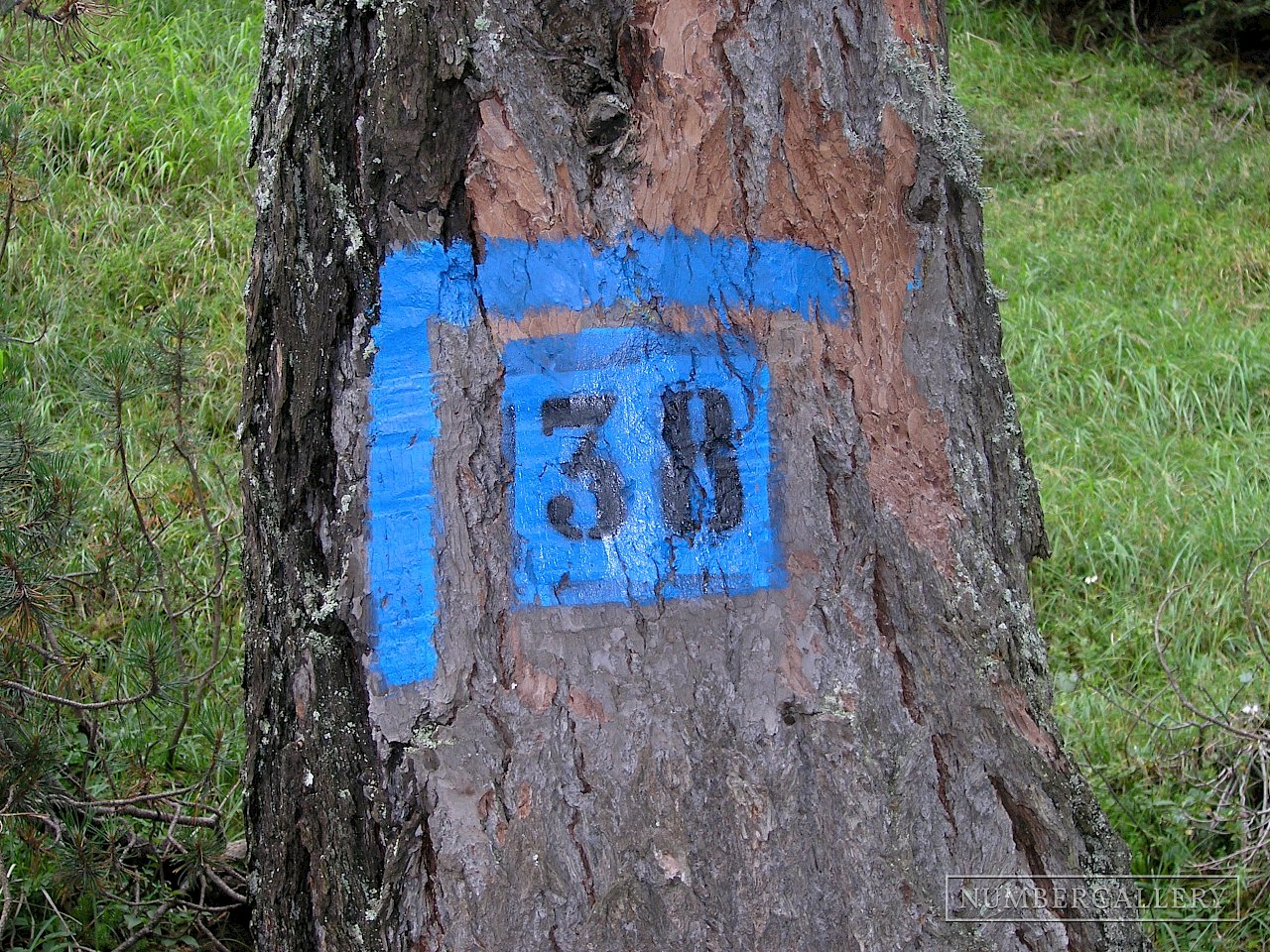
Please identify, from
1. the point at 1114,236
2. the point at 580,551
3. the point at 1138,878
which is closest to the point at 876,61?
the point at 580,551

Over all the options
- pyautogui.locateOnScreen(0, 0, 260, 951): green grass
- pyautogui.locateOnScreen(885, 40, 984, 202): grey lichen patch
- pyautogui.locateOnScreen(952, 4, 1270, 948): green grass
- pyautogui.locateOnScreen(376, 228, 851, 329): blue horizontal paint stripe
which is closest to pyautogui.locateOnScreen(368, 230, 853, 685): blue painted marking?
pyautogui.locateOnScreen(376, 228, 851, 329): blue horizontal paint stripe

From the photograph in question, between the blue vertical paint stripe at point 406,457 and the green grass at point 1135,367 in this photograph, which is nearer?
the blue vertical paint stripe at point 406,457

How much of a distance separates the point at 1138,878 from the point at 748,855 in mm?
1412

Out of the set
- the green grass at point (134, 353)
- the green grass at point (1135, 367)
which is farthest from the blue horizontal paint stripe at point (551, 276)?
the green grass at point (134, 353)

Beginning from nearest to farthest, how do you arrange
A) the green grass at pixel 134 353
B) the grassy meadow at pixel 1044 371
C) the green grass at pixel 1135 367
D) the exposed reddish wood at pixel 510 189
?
the exposed reddish wood at pixel 510 189 → the green grass at pixel 134 353 → the grassy meadow at pixel 1044 371 → the green grass at pixel 1135 367

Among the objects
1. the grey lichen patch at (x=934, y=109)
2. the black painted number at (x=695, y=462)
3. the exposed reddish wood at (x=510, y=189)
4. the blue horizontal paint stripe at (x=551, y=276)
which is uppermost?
the grey lichen patch at (x=934, y=109)

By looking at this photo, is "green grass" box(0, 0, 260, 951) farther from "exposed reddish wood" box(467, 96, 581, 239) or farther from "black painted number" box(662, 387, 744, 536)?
"black painted number" box(662, 387, 744, 536)

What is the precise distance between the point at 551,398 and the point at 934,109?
21.4 inches

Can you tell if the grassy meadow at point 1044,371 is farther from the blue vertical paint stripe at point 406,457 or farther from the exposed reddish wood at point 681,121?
the exposed reddish wood at point 681,121

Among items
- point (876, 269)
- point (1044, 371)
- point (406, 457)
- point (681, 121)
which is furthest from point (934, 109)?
point (1044, 371)

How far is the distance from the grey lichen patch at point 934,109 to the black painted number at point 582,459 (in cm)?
47

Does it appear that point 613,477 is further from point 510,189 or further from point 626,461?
point 510,189

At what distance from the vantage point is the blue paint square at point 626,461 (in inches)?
47.4

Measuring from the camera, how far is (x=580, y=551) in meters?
1.21
